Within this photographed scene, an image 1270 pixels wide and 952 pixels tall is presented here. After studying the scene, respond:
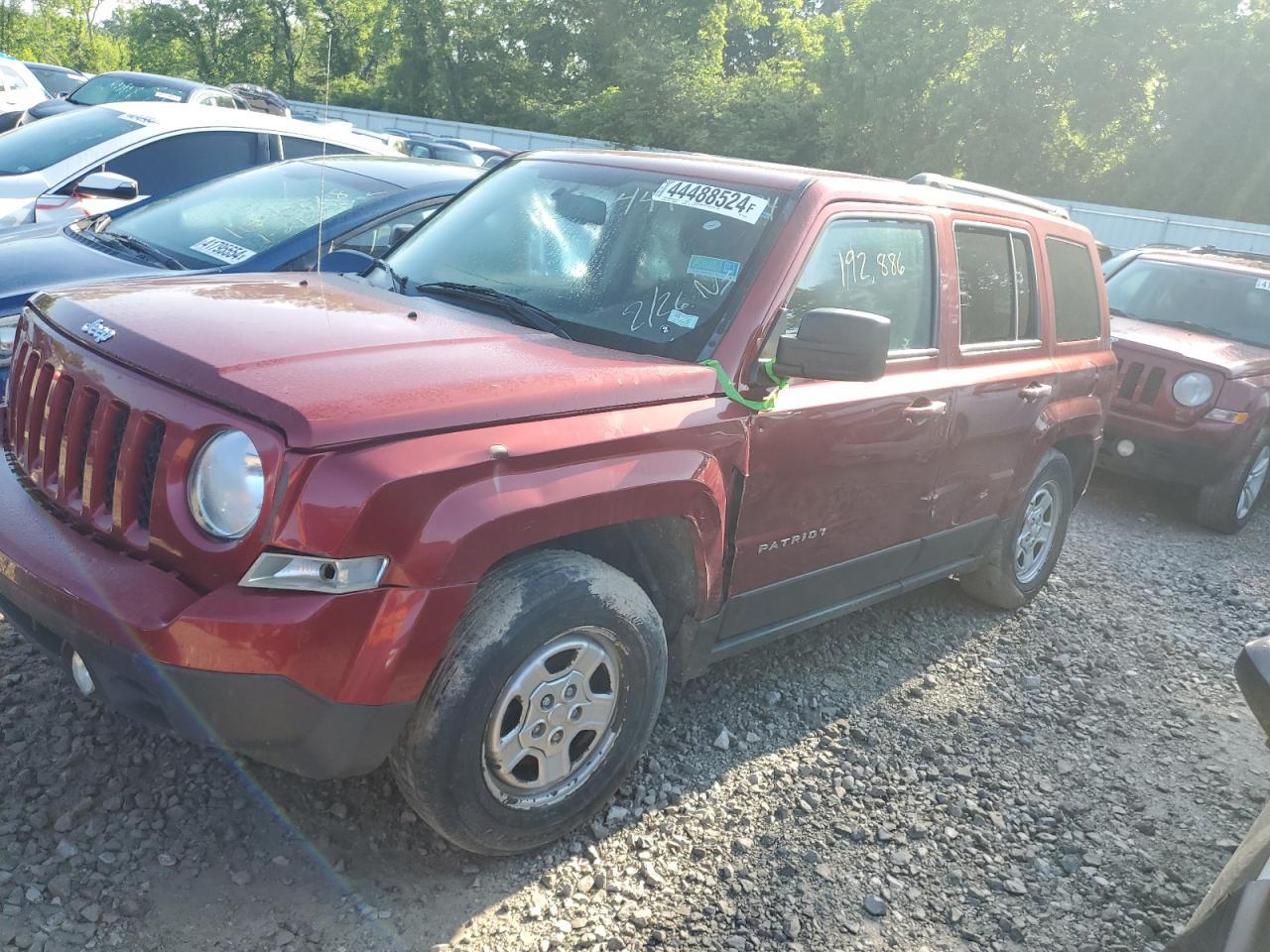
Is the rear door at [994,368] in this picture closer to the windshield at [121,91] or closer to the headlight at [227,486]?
the headlight at [227,486]

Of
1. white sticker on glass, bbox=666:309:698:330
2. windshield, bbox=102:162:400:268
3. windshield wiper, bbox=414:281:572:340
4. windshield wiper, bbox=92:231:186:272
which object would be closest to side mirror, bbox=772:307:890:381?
white sticker on glass, bbox=666:309:698:330

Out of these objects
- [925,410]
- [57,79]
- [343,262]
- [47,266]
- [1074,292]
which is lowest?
[57,79]

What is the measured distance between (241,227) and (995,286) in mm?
3601

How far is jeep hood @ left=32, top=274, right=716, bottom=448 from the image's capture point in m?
2.38

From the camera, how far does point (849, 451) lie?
3.53 meters

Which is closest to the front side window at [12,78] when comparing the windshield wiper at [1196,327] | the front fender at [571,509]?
the windshield wiper at [1196,327]

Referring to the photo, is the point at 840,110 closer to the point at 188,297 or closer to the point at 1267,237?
the point at 1267,237

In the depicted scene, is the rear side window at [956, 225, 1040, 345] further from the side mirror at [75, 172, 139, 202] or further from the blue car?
the side mirror at [75, 172, 139, 202]

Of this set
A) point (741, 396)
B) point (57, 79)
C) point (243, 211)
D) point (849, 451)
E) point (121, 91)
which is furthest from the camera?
point (57, 79)

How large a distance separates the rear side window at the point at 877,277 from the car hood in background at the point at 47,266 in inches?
120

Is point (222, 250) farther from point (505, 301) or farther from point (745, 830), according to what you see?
point (745, 830)

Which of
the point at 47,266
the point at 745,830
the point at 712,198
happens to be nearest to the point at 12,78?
the point at 47,266

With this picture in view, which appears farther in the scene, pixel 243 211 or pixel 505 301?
pixel 243 211

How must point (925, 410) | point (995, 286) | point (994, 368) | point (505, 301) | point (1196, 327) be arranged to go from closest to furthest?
point (505, 301) < point (925, 410) < point (994, 368) < point (995, 286) < point (1196, 327)
